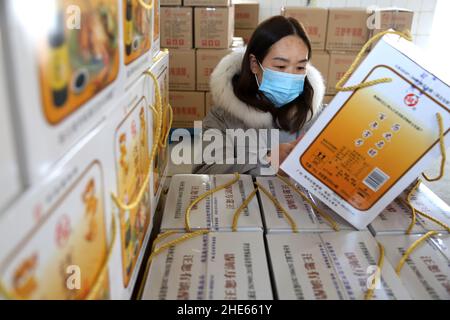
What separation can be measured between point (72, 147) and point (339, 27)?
3.22 meters

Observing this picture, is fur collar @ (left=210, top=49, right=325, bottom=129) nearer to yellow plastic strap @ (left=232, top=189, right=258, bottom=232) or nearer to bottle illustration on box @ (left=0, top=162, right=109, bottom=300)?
yellow plastic strap @ (left=232, top=189, right=258, bottom=232)

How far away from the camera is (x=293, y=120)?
5.08 feet

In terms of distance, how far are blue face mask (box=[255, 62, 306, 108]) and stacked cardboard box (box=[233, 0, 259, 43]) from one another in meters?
2.56

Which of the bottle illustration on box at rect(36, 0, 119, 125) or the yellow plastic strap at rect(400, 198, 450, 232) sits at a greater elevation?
the bottle illustration on box at rect(36, 0, 119, 125)

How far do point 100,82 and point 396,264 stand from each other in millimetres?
661

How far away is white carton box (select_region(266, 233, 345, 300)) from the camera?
698 mm

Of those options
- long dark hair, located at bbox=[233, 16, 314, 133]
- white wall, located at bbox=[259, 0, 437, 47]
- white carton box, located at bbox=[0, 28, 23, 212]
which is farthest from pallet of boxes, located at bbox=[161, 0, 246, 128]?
white carton box, located at bbox=[0, 28, 23, 212]

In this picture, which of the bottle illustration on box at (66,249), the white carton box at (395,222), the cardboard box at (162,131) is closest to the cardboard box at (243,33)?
the cardboard box at (162,131)

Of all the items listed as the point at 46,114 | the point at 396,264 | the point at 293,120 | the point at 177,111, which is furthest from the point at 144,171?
the point at 177,111

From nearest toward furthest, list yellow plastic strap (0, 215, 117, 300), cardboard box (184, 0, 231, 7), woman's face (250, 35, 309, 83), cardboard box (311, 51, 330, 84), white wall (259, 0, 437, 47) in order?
yellow plastic strap (0, 215, 117, 300)
woman's face (250, 35, 309, 83)
cardboard box (184, 0, 231, 7)
cardboard box (311, 51, 330, 84)
white wall (259, 0, 437, 47)

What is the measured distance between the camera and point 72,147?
1.38 ft

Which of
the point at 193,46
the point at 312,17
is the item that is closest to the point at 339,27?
the point at 312,17

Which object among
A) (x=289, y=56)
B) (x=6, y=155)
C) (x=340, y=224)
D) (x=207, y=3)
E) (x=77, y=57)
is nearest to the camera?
(x=6, y=155)

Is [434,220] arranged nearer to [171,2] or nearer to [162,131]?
[162,131]
